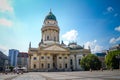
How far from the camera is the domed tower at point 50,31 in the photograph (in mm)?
→ 93812

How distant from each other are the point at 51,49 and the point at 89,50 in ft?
77.7

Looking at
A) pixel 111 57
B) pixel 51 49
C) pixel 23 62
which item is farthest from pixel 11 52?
pixel 111 57

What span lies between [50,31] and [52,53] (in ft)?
48.9

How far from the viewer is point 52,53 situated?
8712cm

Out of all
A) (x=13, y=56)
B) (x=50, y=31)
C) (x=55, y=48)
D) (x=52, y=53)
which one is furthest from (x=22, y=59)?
(x=55, y=48)

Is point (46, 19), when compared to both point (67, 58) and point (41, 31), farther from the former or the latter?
point (67, 58)

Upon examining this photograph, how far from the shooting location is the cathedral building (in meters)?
84.9

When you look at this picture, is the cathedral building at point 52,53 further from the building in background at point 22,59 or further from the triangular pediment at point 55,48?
the building in background at point 22,59

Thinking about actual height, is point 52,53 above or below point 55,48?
below

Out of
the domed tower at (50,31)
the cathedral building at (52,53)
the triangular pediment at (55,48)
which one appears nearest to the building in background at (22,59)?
the cathedral building at (52,53)

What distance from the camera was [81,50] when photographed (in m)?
94.1

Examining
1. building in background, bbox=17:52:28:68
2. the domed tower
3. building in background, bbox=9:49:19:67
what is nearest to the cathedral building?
the domed tower

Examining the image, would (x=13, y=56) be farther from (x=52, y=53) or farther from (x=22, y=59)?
(x=52, y=53)

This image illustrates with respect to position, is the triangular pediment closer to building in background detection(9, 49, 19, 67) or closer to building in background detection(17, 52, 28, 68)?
building in background detection(17, 52, 28, 68)
